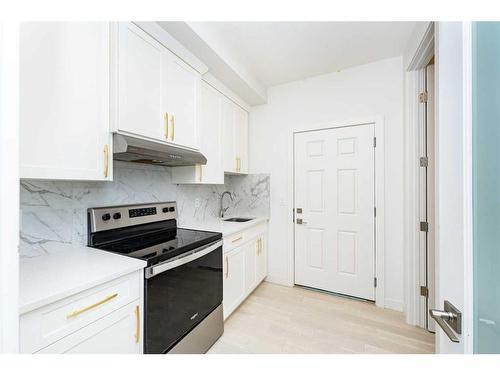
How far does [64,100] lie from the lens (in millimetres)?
1051

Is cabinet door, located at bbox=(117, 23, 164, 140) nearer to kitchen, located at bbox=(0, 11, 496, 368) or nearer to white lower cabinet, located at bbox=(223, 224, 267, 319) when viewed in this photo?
kitchen, located at bbox=(0, 11, 496, 368)

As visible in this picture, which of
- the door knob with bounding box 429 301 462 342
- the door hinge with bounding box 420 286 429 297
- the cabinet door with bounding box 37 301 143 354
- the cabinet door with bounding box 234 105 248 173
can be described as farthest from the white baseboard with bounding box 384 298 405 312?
the cabinet door with bounding box 37 301 143 354

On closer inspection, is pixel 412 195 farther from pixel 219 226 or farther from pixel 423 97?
pixel 219 226

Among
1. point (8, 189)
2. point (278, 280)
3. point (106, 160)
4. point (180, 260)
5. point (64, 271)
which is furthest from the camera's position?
point (278, 280)

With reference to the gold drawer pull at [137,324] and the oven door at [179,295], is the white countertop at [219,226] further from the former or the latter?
the gold drawer pull at [137,324]

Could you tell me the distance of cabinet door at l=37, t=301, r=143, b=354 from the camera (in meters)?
0.85

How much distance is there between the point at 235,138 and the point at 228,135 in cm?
16

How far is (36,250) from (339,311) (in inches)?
97.6

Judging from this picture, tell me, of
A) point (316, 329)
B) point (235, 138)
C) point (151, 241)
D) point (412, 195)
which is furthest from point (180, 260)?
point (412, 195)

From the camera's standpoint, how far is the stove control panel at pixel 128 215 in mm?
1430

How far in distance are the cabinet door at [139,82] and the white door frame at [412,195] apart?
2119 mm

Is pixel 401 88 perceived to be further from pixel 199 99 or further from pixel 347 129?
pixel 199 99

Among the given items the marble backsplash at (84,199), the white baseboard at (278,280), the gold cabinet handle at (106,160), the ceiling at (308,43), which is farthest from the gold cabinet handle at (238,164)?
the gold cabinet handle at (106,160)
